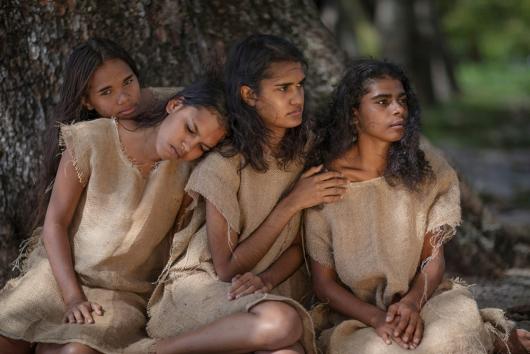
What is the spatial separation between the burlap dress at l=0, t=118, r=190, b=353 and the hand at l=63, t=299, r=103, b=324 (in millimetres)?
77

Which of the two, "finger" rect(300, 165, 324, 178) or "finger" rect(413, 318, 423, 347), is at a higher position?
"finger" rect(300, 165, 324, 178)

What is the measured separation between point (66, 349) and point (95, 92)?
1129 mm

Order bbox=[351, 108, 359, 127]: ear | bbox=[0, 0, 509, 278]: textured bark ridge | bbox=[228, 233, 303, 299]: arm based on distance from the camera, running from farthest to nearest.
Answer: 1. bbox=[0, 0, 509, 278]: textured bark ridge
2. bbox=[351, 108, 359, 127]: ear
3. bbox=[228, 233, 303, 299]: arm

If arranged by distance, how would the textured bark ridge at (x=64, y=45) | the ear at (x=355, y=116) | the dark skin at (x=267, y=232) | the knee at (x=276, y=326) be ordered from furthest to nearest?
the textured bark ridge at (x=64, y=45)
the ear at (x=355, y=116)
the dark skin at (x=267, y=232)
the knee at (x=276, y=326)

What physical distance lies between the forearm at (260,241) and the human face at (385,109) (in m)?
0.48

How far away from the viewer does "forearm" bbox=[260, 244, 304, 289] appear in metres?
3.63

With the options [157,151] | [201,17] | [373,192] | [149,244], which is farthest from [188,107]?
[201,17]

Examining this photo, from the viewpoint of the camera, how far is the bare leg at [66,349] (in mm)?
3324

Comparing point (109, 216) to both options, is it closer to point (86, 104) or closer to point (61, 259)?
point (61, 259)

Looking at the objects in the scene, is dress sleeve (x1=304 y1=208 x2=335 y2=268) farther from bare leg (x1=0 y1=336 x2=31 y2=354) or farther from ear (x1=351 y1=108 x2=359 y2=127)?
bare leg (x1=0 y1=336 x2=31 y2=354)

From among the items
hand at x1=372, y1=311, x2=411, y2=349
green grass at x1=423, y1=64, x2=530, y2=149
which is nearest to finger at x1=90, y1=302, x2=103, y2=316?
hand at x1=372, y1=311, x2=411, y2=349

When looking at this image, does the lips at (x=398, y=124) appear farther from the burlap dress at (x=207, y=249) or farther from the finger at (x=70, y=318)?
the finger at (x=70, y=318)

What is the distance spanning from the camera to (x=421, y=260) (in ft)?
12.2

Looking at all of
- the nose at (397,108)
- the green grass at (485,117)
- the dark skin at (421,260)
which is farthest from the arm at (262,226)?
the green grass at (485,117)
